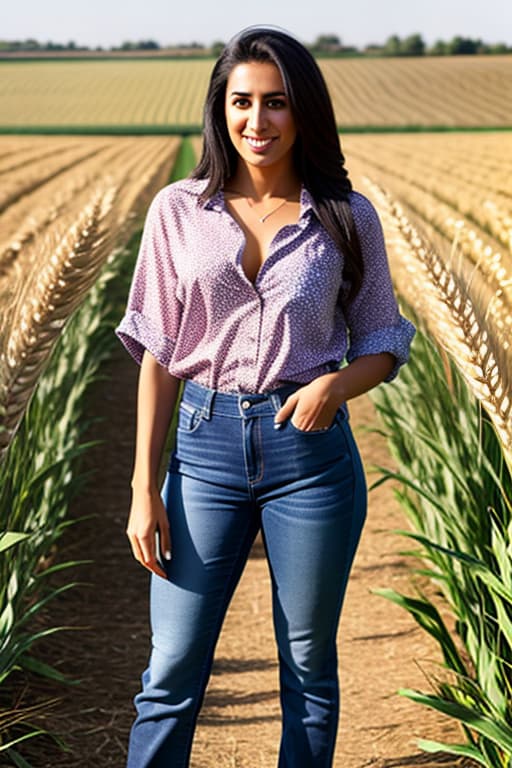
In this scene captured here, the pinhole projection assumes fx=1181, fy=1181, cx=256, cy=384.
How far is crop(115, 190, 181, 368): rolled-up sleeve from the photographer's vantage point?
2.12 m

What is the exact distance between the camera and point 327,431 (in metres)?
2.09

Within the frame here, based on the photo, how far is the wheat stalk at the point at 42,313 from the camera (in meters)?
1.91

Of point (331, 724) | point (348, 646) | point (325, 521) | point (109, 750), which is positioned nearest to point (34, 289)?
point (325, 521)

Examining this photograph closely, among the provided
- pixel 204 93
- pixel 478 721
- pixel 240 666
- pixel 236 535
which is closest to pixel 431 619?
pixel 478 721

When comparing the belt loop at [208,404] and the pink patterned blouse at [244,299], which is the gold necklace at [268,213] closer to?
the pink patterned blouse at [244,299]

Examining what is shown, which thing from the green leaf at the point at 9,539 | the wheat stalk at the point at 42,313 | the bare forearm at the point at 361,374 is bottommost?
the green leaf at the point at 9,539

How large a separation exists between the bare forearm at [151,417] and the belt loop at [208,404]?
0.10m

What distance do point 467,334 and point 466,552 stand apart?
1237mm

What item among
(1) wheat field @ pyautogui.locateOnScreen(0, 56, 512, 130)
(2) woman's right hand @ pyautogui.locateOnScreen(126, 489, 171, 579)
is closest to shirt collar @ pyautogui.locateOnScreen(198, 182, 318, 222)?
(2) woman's right hand @ pyautogui.locateOnScreen(126, 489, 171, 579)

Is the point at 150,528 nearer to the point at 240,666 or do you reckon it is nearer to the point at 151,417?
the point at 151,417

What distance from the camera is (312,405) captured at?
6.63ft

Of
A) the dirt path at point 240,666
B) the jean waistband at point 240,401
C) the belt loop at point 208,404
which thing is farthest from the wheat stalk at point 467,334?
the dirt path at point 240,666

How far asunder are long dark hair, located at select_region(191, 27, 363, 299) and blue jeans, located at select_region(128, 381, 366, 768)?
0.99ft

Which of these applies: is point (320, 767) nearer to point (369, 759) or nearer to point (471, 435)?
point (369, 759)
